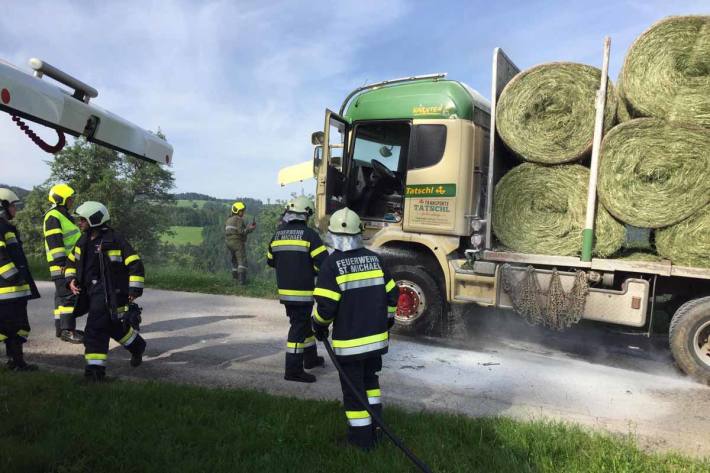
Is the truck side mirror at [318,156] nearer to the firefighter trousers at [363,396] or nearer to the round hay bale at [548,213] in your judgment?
the round hay bale at [548,213]

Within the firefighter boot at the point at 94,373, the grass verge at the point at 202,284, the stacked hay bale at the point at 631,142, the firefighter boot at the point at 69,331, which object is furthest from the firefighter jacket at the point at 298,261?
the grass verge at the point at 202,284

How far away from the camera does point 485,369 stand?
16.0ft

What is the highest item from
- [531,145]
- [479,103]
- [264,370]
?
[479,103]

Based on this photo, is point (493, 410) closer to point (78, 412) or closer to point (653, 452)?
point (653, 452)

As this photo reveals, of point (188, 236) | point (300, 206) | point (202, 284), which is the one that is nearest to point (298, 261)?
point (300, 206)

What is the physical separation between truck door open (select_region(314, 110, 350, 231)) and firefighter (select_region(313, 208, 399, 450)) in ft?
10.6

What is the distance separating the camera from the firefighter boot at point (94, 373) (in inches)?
160

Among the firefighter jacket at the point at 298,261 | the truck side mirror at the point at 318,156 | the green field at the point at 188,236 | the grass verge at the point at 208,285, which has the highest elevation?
the truck side mirror at the point at 318,156

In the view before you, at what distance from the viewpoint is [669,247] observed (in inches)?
179

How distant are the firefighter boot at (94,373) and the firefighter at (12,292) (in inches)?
26.2

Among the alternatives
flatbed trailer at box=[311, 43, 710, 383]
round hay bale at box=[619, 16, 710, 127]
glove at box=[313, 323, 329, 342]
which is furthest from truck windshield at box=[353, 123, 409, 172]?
glove at box=[313, 323, 329, 342]

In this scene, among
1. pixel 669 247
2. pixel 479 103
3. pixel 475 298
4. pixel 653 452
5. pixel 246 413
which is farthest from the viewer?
pixel 479 103

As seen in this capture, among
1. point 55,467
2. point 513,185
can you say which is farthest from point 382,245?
point 55,467

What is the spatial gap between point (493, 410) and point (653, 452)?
1.09 meters
